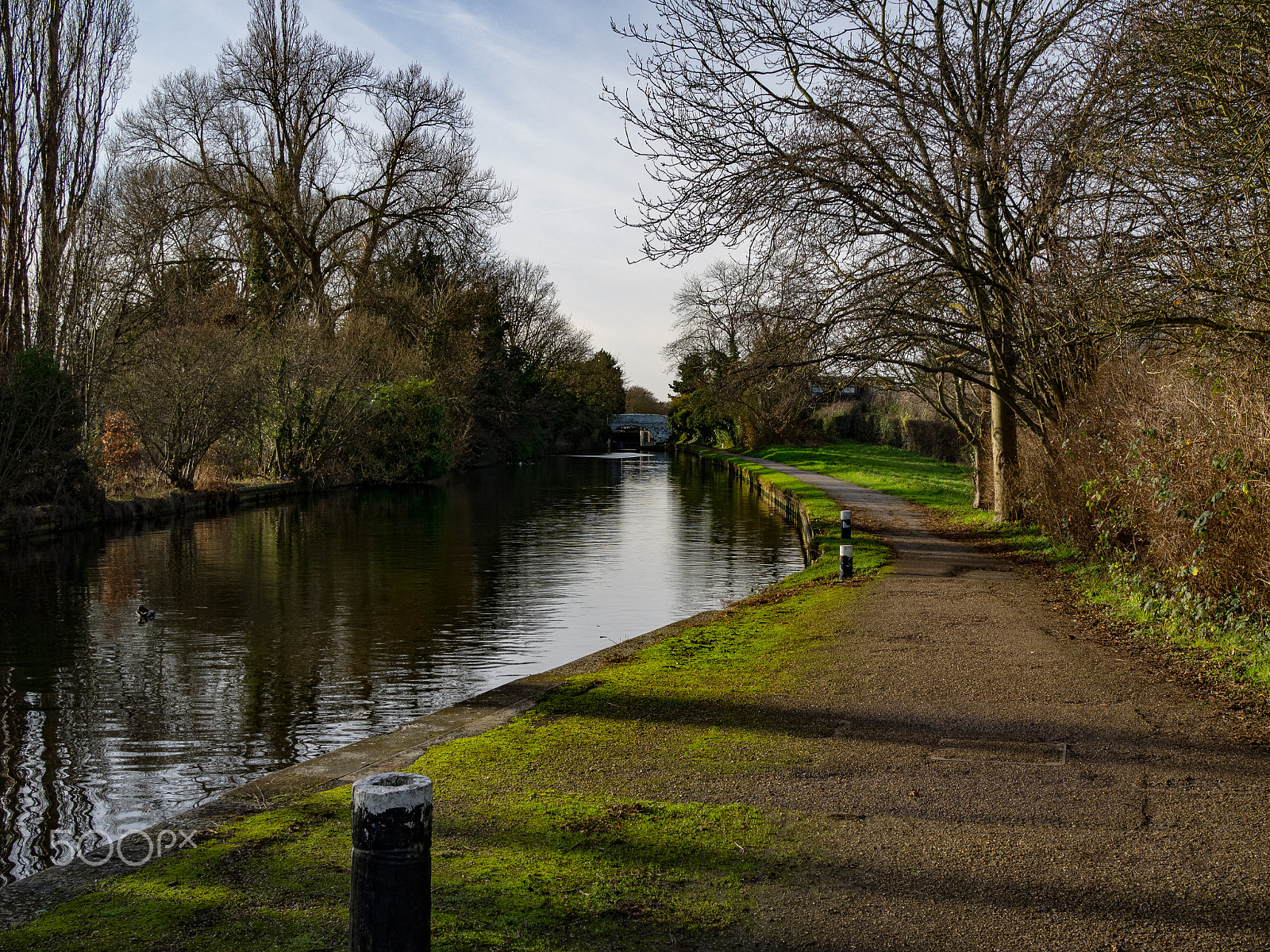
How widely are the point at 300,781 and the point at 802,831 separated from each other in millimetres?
2925

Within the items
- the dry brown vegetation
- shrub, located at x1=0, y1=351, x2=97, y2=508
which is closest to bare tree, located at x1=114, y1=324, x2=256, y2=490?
shrub, located at x1=0, y1=351, x2=97, y2=508

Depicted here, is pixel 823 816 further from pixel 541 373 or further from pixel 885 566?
pixel 541 373

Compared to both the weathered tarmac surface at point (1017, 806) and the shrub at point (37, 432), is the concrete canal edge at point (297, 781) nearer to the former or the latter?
the weathered tarmac surface at point (1017, 806)

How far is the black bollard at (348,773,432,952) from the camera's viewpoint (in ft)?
9.66

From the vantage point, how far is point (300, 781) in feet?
19.3

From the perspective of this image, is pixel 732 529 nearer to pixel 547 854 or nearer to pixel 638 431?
pixel 547 854

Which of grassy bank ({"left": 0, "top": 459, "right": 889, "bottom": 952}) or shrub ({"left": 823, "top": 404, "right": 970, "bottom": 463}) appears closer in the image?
grassy bank ({"left": 0, "top": 459, "right": 889, "bottom": 952})

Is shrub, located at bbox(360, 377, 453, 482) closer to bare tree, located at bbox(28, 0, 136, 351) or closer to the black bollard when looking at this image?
bare tree, located at bbox(28, 0, 136, 351)

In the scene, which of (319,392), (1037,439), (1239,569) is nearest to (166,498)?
(319,392)

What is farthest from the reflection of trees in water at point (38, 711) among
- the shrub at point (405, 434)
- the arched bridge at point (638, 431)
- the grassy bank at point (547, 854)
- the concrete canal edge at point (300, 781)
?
the arched bridge at point (638, 431)

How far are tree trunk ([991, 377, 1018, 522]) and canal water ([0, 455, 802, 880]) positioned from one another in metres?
4.04

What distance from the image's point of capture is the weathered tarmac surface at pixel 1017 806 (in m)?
3.93

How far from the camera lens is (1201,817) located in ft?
16.4

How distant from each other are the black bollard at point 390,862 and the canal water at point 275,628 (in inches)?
154
